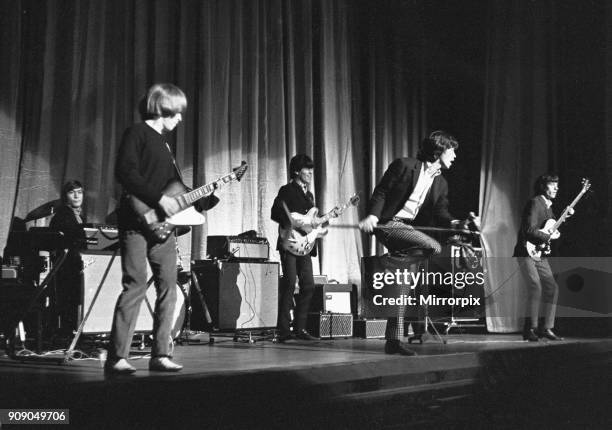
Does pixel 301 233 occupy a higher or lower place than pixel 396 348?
higher

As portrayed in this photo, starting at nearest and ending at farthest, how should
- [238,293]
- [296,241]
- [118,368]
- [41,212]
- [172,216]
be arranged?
[118,368] < [172,216] < [41,212] < [238,293] < [296,241]

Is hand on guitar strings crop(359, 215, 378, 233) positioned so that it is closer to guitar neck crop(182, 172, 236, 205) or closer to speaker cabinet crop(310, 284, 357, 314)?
guitar neck crop(182, 172, 236, 205)

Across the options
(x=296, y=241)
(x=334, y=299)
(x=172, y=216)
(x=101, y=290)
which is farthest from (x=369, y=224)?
(x=334, y=299)

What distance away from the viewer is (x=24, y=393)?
3.62 meters

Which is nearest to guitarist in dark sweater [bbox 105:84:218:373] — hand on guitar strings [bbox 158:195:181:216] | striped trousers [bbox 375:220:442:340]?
hand on guitar strings [bbox 158:195:181:216]

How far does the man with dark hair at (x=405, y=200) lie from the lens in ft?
17.9

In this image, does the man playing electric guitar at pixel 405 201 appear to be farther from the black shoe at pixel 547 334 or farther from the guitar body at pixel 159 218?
the black shoe at pixel 547 334

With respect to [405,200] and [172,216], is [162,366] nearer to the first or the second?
[172,216]

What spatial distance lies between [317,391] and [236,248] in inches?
121

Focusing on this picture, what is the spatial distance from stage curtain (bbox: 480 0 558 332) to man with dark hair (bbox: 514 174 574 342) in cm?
175

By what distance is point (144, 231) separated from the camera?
4.20 meters

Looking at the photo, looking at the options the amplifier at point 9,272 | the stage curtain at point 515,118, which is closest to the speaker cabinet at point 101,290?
the amplifier at point 9,272

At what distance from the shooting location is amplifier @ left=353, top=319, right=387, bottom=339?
27.3 feet

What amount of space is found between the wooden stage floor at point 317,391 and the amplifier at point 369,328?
76.2 inches
